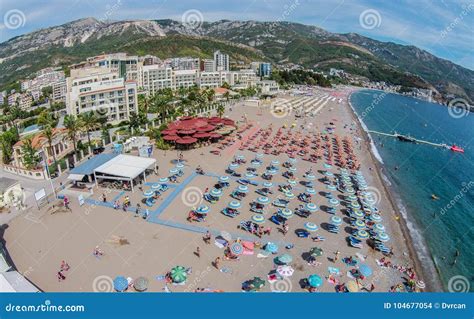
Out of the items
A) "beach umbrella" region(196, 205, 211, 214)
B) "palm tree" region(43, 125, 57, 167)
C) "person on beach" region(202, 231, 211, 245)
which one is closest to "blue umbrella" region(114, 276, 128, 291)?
"person on beach" region(202, 231, 211, 245)

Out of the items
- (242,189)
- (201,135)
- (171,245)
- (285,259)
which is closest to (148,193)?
(171,245)

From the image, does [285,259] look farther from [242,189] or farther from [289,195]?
[242,189]

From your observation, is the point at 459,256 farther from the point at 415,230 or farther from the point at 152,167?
the point at 152,167

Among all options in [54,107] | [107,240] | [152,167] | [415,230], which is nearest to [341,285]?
[415,230]

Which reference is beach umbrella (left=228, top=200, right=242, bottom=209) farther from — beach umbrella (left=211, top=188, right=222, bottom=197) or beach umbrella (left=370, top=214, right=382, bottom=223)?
beach umbrella (left=370, top=214, right=382, bottom=223)

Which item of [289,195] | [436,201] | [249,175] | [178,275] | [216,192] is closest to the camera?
[178,275]

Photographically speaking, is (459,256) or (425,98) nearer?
(459,256)
